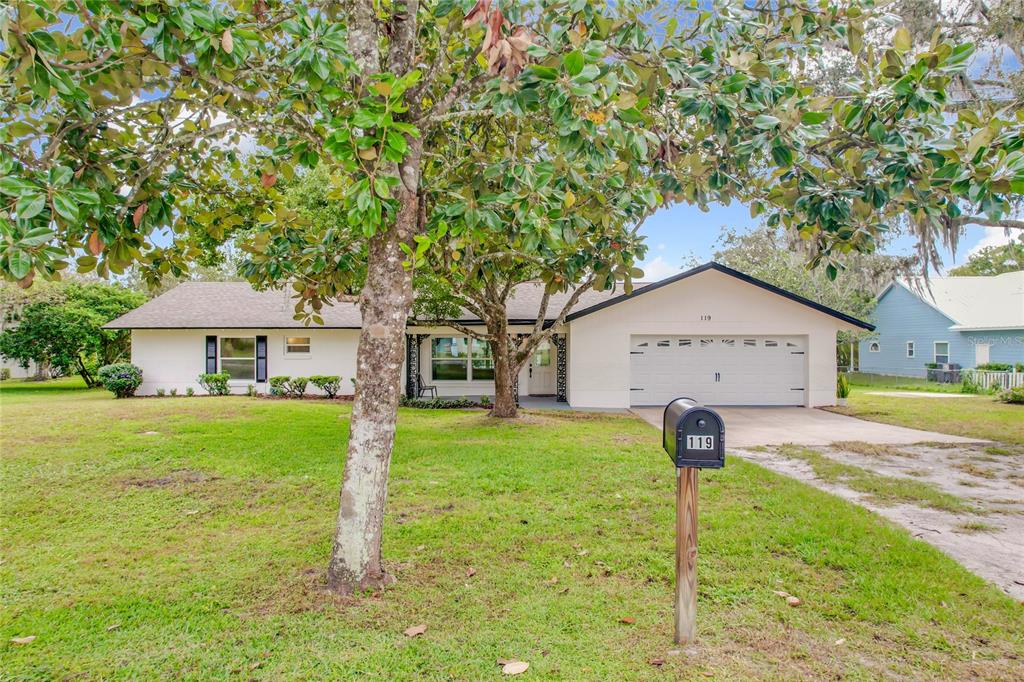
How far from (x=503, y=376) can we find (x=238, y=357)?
10.5 metres

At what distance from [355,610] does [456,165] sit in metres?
3.70

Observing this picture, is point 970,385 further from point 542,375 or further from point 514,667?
point 514,667

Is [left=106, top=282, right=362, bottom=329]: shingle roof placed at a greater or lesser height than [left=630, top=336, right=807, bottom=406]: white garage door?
greater

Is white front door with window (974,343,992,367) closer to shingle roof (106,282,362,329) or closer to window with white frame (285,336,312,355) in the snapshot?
shingle roof (106,282,362,329)

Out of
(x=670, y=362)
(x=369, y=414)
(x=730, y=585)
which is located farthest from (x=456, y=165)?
(x=670, y=362)

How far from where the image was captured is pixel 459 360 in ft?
60.1

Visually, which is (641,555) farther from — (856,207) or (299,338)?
(299,338)

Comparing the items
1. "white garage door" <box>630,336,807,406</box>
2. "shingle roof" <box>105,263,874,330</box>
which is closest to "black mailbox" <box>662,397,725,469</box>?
"shingle roof" <box>105,263,874,330</box>

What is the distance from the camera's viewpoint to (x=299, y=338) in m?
18.2

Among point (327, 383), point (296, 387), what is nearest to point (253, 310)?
point (296, 387)

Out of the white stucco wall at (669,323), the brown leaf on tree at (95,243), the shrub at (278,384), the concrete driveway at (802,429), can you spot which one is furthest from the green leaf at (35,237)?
the shrub at (278,384)

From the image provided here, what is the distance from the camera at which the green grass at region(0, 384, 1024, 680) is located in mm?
3113

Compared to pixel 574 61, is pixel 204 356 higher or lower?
lower

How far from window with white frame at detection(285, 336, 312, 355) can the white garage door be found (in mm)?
10360
